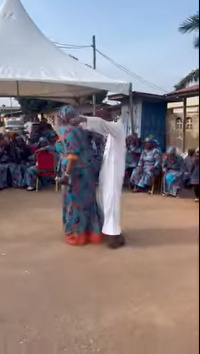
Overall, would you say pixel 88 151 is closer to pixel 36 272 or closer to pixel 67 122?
pixel 67 122

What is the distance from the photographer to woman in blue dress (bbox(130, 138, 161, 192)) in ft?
21.8

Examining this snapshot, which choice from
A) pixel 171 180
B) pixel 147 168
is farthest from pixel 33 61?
pixel 171 180

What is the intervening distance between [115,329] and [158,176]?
15.1ft

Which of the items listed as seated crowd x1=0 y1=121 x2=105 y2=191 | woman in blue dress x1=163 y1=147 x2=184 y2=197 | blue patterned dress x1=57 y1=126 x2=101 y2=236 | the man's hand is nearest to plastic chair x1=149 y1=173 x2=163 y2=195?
woman in blue dress x1=163 y1=147 x2=184 y2=197

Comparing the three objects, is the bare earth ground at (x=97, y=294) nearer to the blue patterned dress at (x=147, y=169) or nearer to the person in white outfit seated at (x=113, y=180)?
the person in white outfit seated at (x=113, y=180)

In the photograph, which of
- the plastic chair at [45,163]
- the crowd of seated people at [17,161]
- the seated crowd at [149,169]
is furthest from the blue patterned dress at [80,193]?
the crowd of seated people at [17,161]

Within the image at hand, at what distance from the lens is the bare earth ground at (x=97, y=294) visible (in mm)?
2152

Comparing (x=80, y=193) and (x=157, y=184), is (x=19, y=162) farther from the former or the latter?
(x=80, y=193)

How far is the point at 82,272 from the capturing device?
3.23 metres

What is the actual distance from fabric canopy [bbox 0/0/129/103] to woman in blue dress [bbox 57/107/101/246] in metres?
3.85

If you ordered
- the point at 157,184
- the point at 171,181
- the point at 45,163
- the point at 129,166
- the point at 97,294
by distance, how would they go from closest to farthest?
the point at 97,294 → the point at 171,181 → the point at 157,184 → the point at 45,163 → the point at 129,166

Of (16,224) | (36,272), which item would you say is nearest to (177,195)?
(16,224)

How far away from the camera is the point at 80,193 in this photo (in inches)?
154

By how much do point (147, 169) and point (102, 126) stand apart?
331cm
